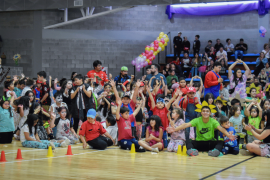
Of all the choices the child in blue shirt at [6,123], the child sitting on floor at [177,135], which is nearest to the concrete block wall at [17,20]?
the child in blue shirt at [6,123]

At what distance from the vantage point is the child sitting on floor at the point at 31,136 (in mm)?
7238

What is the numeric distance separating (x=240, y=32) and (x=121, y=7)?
20.0 feet

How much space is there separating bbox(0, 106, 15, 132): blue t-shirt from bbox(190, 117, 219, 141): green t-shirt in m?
4.34

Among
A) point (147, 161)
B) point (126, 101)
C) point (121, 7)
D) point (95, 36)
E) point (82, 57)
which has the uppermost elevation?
point (121, 7)

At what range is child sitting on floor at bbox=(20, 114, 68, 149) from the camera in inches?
285

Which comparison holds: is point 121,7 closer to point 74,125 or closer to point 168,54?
point 168,54

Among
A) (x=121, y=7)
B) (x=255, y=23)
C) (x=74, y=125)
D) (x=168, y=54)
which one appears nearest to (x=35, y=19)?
(x=121, y=7)

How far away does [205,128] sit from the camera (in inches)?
260

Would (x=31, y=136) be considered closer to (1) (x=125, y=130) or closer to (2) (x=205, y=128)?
(1) (x=125, y=130)

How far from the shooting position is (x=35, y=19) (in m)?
15.1

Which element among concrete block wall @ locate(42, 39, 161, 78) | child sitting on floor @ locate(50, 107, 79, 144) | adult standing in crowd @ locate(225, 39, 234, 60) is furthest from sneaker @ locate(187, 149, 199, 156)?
adult standing in crowd @ locate(225, 39, 234, 60)

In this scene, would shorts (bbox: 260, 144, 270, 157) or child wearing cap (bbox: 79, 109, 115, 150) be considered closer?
shorts (bbox: 260, 144, 270, 157)

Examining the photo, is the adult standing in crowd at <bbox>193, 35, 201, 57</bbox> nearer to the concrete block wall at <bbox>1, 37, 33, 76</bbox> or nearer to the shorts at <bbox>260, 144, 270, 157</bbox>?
the concrete block wall at <bbox>1, 37, 33, 76</bbox>

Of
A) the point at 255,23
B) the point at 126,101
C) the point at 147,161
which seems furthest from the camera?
the point at 255,23
